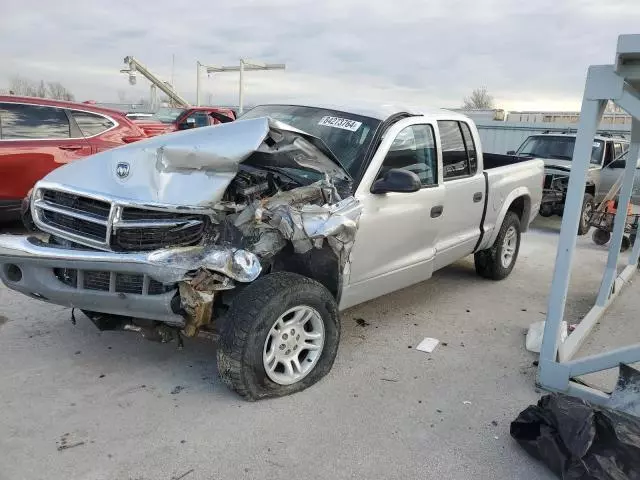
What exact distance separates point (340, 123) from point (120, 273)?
2.12m

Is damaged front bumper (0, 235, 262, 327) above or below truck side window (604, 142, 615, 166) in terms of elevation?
below

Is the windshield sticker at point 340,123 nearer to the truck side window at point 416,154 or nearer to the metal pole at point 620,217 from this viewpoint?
the truck side window at point 416,154

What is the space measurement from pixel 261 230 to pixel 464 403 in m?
1.70

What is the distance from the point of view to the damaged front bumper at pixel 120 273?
10.00ft

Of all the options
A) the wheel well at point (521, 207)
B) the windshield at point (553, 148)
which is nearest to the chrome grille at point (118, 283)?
the wheel well at point (521, 207)

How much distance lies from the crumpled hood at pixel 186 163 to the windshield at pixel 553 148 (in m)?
8.85

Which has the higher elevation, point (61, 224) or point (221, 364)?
point (61, 224)

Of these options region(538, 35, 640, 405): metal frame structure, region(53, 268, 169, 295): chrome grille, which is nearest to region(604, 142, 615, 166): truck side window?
region(538, 35, 640, 405): metal frame structure

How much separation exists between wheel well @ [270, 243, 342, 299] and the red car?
14.3ft

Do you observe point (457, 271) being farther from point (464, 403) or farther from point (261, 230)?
point (261, 230)

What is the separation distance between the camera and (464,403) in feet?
11.6

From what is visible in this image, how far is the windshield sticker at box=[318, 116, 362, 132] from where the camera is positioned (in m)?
4.32

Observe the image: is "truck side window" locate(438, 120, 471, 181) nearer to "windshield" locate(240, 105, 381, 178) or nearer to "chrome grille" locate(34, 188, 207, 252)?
"windshield" locate(240, 105, 381, 178)

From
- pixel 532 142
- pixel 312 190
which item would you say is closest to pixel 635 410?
pixel 312 190
